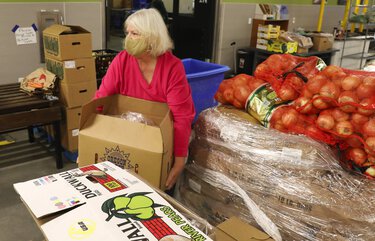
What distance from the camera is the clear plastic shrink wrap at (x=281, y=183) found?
1.26 metres

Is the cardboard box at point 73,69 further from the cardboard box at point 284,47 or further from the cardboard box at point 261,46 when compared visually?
the cardboard box at point 261,46

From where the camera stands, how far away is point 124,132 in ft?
4.67

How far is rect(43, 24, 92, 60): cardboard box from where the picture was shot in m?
2.83

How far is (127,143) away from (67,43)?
1.76 metres

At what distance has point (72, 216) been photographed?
0.90 meters

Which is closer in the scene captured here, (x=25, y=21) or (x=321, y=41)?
(x=25, y=21)

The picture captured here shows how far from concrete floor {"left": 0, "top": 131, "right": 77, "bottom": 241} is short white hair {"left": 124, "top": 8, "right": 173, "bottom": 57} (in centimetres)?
139

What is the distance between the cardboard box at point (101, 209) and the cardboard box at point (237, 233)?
0.95 feet

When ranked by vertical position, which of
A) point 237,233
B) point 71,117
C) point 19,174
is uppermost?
point 237,233

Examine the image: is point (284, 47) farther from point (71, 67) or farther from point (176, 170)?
point (176, 170)

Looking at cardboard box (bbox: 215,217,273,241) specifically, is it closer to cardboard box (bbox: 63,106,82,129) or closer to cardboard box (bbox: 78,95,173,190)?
cardboard box (bbox: 78,95,173,190)

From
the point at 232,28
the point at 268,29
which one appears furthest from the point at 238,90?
the point at 232,28

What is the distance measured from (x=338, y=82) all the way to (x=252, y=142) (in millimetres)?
414

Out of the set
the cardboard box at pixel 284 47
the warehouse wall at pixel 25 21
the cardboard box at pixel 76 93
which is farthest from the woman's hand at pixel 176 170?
the cardboard box at pixel 284 47
